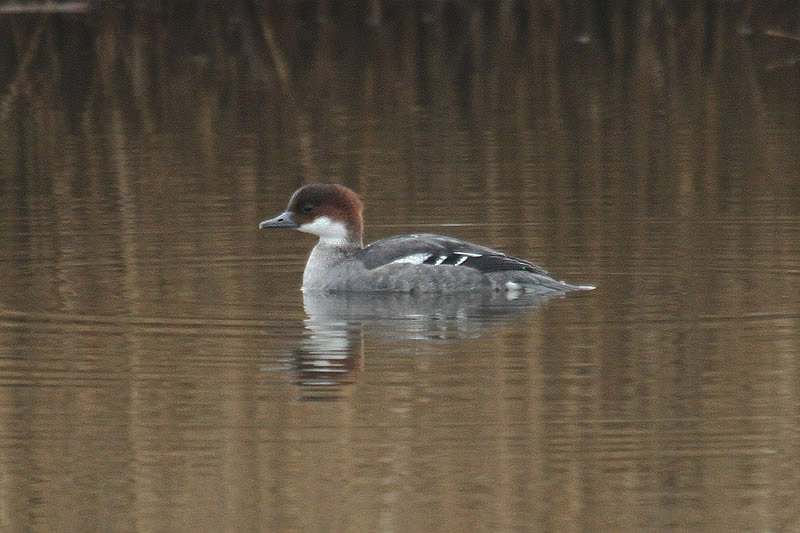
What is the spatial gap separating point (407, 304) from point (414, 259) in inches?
16.7

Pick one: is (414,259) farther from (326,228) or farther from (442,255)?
(326,228)

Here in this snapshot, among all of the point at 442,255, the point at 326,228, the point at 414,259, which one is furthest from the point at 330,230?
the point at 442,255

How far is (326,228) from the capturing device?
1174 cm

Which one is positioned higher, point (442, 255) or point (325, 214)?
point (325, 214)

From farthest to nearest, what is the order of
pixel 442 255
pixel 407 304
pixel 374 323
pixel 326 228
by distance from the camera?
pixel 326 228 < pixel 442 255 < pixel 407 304 < pixel 374 323

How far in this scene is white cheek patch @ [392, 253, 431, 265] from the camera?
435 inches

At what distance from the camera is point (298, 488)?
6.82 meters

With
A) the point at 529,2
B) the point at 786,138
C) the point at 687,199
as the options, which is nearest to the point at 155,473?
the point at 687,199

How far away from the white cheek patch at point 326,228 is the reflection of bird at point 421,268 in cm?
6

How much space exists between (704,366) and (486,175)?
21.7 feet

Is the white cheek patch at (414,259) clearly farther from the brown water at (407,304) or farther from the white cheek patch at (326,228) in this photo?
the white cheek patch at (326,228)

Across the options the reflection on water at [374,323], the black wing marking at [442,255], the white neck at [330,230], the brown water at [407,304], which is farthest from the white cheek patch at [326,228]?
the reflection on water at [374,323]

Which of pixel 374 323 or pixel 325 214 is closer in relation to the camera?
pixel 374 323

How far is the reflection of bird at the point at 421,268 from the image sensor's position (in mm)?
10898
